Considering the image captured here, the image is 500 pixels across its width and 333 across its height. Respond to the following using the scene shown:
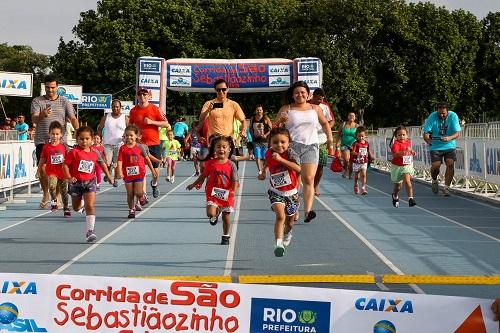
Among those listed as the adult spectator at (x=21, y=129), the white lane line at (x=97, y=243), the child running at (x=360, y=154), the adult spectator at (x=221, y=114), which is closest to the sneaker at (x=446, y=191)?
the child running at (x=360, y=154)

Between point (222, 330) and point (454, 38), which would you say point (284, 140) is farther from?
point (454, 38)

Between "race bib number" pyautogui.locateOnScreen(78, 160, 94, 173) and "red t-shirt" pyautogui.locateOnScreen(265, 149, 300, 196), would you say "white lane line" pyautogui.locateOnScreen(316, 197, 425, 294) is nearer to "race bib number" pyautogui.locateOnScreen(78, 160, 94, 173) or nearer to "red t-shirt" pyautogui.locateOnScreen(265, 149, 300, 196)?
"red t-shirt" pyautogui.locateOnScreen(265, 149, 300, 196)

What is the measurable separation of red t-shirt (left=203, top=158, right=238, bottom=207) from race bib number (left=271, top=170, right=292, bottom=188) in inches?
35.3

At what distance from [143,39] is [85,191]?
52.2m

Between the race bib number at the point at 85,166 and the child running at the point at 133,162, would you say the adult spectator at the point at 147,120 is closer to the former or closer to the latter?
the child running at the point at 133,162

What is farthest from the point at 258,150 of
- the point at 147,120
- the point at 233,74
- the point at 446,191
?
the point at 233,74

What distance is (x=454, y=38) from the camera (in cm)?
6347

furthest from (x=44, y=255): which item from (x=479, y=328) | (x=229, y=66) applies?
(x=229, y=66)

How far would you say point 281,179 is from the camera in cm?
1021

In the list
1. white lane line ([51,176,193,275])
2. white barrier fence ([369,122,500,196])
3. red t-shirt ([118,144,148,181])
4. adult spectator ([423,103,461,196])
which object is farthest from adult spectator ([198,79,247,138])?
white barrier fence ([369,122,500,196])

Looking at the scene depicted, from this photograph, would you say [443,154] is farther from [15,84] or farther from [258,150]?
[15,84]

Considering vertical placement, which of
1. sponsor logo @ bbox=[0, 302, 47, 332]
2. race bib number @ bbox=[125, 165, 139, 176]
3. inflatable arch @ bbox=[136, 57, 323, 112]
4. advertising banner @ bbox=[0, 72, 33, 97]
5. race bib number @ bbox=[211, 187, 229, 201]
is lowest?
sponsor logo @ bbox=[0, 302, 47, 332]

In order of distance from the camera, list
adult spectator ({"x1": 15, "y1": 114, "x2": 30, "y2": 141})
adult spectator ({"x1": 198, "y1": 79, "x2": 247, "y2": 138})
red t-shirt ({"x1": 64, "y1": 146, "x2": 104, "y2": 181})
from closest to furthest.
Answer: red t-shirt ({"x1": 64, "y1": 146, "x2": 104, "y2": 181})
adult spectator ({"x1": 198, "y1": 79, "x2": 247, "y2": 138})
adult spectator ({"x1": 15, "y1": 114, "x2": 30, "y2": 141})

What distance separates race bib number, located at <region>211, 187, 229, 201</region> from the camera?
11008 mm
